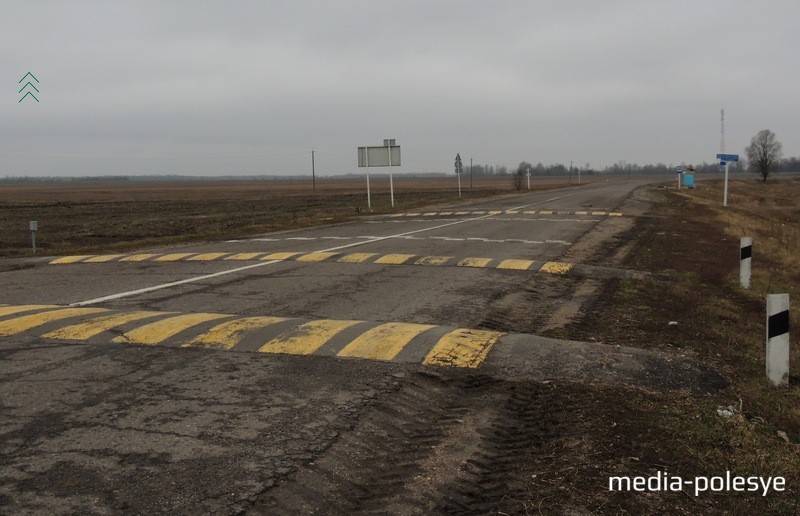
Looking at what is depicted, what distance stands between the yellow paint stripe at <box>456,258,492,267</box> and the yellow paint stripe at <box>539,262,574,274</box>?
1067 millimetres

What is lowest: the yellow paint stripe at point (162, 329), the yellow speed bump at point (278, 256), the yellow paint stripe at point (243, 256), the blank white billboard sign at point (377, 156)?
the yellow paint stripe at point (162, 329)

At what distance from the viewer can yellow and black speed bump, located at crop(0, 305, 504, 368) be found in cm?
538

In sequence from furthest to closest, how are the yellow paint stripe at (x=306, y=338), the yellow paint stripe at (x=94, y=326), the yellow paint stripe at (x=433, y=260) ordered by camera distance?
the yellow paint stripe at (x=433, y=260) → the yellow paint stripe at (x=94, y=326) → the yellow paint stripe at (x=306, y=338)

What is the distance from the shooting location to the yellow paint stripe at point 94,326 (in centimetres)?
586

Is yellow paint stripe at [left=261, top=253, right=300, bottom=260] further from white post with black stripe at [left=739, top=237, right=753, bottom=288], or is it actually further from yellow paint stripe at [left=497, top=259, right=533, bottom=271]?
white post with black stripe at [left=739, top=237, right=753, bottom=288]

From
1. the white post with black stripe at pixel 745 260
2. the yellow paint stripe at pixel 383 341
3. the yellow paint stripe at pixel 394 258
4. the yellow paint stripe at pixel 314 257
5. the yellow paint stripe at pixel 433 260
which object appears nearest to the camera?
the yellow paint stripe at pixel 383 341

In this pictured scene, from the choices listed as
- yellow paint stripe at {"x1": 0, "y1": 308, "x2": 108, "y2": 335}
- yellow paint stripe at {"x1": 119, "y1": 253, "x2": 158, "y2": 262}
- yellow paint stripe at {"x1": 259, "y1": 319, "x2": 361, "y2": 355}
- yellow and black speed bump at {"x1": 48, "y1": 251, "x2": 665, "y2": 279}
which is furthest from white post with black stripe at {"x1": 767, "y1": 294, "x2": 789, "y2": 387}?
yellow paint stripe at {"x1": 119, "y1": 253, "x2": 158, "y2": 262}

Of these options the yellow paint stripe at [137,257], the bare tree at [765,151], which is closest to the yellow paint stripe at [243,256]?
the yellow paint stripe at [137,257]

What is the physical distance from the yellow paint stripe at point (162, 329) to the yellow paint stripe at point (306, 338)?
1.10 metres

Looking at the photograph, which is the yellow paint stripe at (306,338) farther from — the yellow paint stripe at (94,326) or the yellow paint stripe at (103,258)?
the yellow paint stripe at (103,258)

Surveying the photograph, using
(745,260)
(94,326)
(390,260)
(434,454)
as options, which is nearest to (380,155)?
(390,260)

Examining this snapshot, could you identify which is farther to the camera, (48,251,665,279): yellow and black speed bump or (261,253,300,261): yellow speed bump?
(261,253,300,261): yellow speed bump

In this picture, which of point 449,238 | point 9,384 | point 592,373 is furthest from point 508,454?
point 449,238

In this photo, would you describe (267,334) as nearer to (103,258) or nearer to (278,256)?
(278,256)
